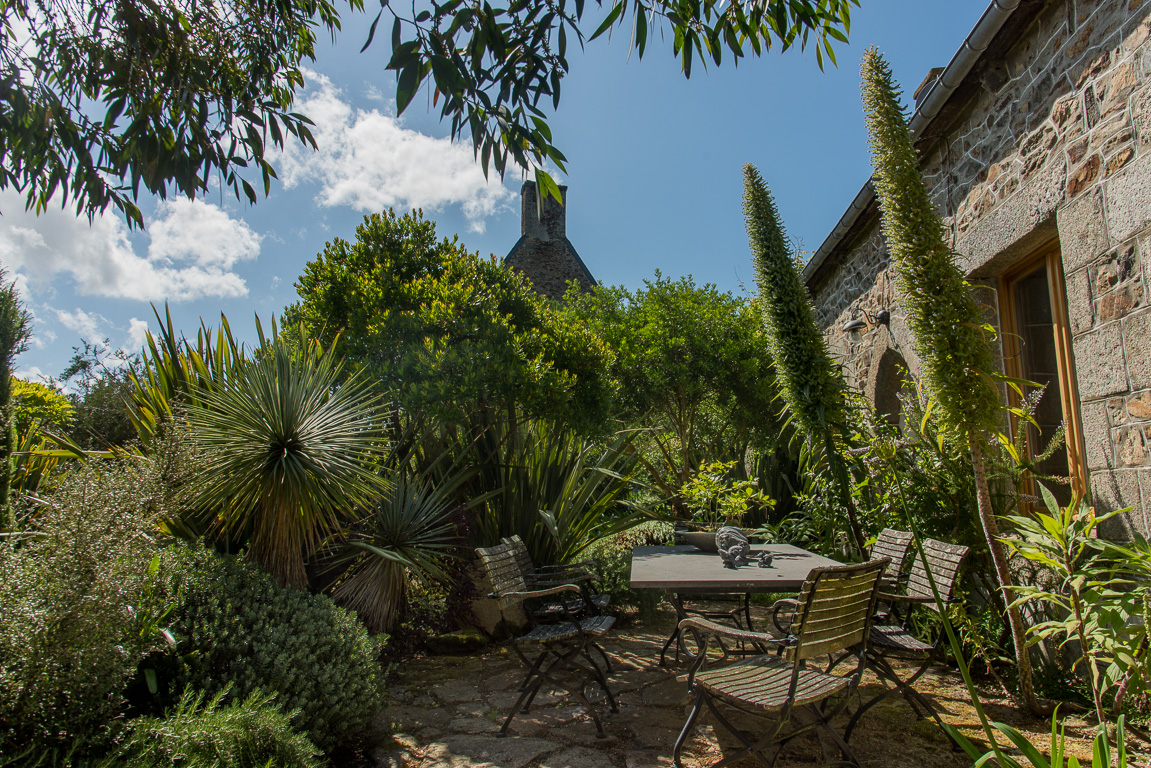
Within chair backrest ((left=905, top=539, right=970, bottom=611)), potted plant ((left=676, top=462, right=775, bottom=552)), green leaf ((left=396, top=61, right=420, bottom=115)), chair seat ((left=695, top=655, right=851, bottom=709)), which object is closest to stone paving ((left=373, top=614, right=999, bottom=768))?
chair seat ((left=695, top=655, right=851, bottom=709))

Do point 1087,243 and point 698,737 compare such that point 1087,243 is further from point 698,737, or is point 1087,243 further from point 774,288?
point 698,737

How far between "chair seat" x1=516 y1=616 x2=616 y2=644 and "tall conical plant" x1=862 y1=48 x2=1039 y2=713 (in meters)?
1.88

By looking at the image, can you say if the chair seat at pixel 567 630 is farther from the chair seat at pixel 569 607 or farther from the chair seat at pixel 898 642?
the chair seat at pixel 898 642

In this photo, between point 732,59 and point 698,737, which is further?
point 698,737

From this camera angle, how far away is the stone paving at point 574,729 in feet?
8.83

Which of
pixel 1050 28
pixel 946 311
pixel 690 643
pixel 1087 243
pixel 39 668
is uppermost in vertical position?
pixel 1050 28

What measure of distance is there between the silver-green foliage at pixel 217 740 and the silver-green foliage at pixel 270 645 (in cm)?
17

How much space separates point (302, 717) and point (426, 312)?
294 cm

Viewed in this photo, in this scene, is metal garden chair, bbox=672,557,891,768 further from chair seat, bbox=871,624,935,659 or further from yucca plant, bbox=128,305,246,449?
yucca plant, bbox=128,305,246,449

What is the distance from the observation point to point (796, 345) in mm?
4449

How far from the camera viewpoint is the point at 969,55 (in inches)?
150

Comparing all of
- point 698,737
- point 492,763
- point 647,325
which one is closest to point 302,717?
point 492,763

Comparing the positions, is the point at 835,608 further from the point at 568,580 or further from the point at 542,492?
the point at 542,492

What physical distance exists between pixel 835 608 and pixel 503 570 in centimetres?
184
